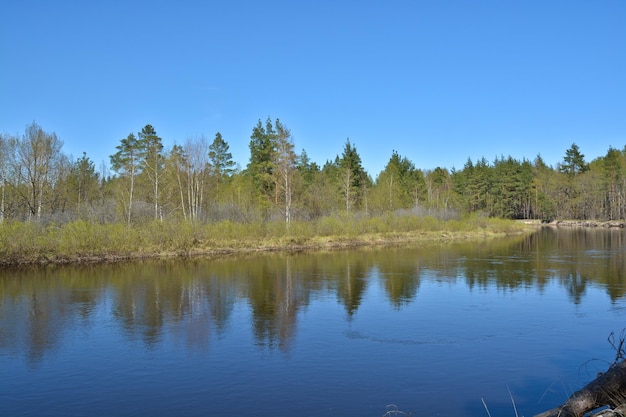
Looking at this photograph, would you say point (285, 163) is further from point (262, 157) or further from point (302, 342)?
point (302, 342)

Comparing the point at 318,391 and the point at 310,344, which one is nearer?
the point at 318,391

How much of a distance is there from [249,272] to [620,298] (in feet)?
52.0

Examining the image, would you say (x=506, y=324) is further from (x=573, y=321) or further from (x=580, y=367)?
(x=580, y=367)

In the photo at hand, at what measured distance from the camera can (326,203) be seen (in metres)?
59.9

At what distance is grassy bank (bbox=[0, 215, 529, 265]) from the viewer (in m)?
29.1

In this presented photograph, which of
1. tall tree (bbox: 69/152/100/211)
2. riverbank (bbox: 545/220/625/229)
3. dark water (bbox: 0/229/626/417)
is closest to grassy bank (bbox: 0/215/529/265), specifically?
dark water (bbox: 0/229/626/417)

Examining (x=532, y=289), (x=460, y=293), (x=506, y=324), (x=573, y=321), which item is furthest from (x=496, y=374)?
(x=532, y=289)

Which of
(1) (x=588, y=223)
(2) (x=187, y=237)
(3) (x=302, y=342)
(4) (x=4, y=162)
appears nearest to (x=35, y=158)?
(4) (x=4, y=162)

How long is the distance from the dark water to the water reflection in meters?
0.10

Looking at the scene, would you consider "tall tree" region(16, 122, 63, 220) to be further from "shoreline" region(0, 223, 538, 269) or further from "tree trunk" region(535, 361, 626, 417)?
"tree trunk" region(535, 361, 626, 417)

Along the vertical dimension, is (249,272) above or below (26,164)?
below

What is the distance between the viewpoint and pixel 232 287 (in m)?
20.5

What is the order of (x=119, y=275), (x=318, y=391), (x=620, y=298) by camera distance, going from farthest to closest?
(x=119, y=275) → (x=620, y=298) → (x=318, y=391)

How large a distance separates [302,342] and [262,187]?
144ft
